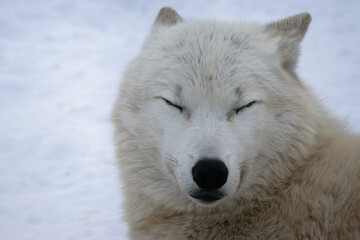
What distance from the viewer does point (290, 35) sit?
359cm

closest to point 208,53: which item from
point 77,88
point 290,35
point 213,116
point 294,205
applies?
point 213,116

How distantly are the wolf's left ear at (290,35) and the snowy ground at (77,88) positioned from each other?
0.64 meters

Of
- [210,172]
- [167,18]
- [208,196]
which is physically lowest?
[208,196]

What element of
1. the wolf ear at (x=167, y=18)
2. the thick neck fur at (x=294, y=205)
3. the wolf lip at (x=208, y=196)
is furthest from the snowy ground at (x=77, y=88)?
the wolf lip at (x=208, y=196)

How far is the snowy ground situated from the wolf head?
915 millimetres

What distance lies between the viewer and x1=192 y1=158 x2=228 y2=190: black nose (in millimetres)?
2562

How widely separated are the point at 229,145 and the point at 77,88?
A: 6943 millimetres

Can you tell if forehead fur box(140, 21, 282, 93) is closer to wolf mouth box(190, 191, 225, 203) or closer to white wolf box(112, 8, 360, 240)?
white wolf box(112, 8, 360, 240)

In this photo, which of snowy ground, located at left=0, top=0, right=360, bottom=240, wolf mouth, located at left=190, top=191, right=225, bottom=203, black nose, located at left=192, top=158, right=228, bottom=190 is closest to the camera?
black nose, located at left=192, top=158, right=228, bottom=190

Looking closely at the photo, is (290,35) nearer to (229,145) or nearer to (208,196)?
(229,145)

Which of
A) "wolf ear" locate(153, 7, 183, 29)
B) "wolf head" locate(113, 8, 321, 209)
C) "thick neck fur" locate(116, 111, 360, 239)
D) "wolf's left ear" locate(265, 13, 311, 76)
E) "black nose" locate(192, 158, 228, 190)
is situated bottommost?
"thick neck fur" locate(116, 111, 360, 239)

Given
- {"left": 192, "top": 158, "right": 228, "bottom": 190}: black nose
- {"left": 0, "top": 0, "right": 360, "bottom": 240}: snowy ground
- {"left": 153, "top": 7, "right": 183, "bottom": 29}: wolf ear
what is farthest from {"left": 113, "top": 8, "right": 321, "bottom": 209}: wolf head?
{"left": 0, "top": 0, "right": 360, "bottom": 240}: snowy ground

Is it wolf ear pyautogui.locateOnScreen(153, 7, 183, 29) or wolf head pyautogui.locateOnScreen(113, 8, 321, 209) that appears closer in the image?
wolf head pyautogui.locateOnScreen(113, 8, 321, 209)

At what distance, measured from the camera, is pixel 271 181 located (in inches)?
122
